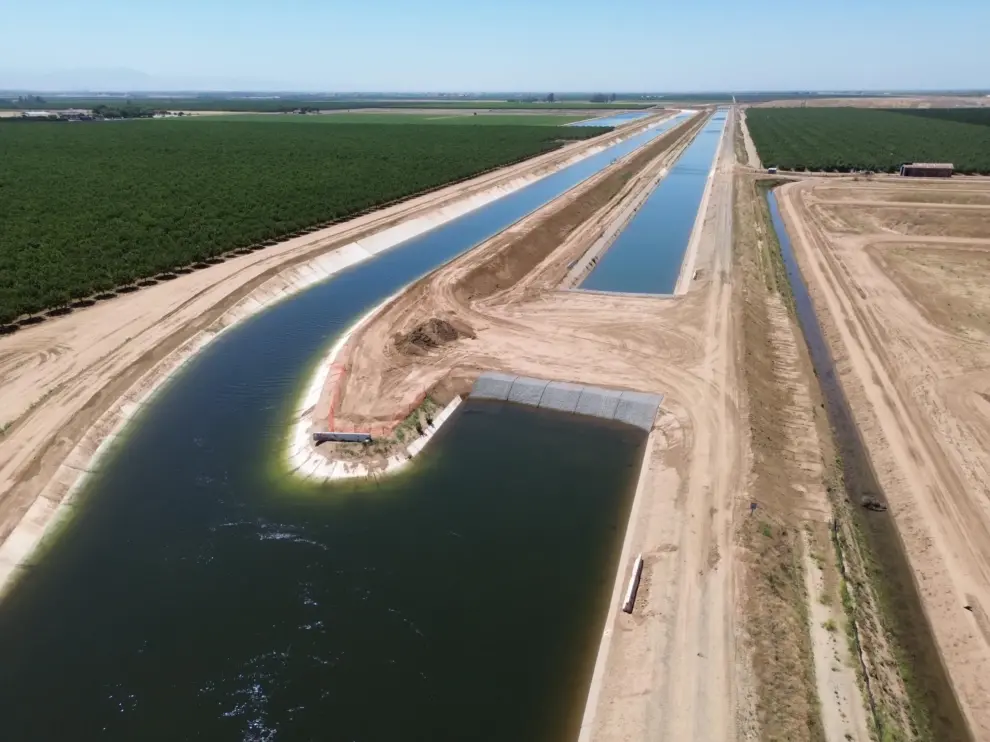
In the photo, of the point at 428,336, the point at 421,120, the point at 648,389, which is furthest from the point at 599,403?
the point at 421,120

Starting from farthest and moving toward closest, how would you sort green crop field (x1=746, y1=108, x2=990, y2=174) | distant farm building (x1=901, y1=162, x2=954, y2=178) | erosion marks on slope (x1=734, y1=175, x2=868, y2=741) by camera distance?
1. green crop field (x1=746, y1=108, x2=990, y2=174)
2. distant farm building (x1=901, y1=162, x2=954, y2=178)
3. erosion marks on slope (x1=734, y1=175, x2=868, y2=741)

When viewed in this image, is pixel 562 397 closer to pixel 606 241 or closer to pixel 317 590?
pixel 317 590

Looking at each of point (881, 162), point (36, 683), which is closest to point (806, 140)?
point (881, 162)

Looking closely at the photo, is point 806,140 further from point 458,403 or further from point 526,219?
point 458,403

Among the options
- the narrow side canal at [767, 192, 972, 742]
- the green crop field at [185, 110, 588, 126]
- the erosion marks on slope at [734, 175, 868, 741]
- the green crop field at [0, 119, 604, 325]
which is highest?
the green crop field at [185, 110, 588, 126]

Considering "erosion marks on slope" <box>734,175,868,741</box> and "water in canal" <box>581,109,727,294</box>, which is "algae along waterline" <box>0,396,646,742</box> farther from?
"water in canal" <box>581,109,727,294</box>

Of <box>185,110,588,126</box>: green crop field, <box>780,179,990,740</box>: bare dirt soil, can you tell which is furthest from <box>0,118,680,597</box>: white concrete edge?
<box>185,110,588,126</box>: green crop field
